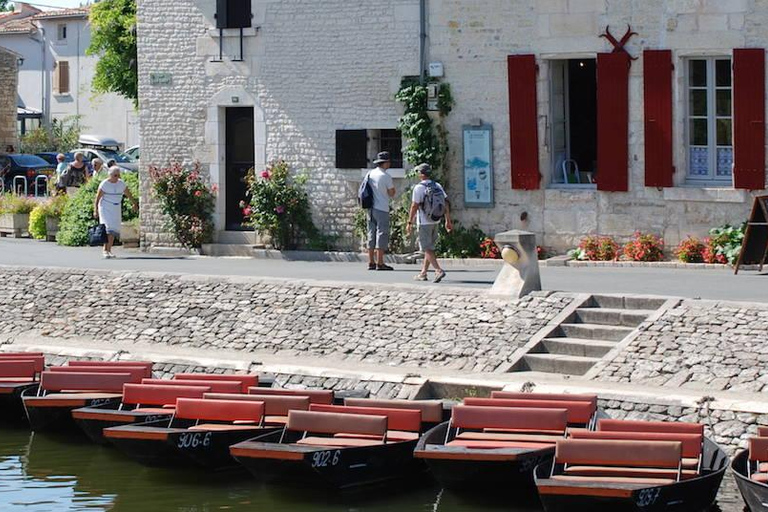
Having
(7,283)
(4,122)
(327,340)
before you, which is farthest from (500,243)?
(4,122)

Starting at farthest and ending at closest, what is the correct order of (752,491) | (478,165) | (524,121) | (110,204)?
(110,204) < (478,165) < (524,121) < (752,491)

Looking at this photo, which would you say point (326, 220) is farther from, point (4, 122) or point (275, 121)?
point (4, 122)

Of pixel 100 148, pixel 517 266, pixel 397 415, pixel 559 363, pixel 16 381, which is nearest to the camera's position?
pixel 397 415

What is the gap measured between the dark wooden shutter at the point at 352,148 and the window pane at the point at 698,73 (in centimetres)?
520

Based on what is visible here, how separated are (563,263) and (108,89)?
1845 centimetres

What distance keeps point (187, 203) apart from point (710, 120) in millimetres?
8676

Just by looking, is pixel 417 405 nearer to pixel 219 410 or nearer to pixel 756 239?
pixel 219 410

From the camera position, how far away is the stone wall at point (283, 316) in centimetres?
1691

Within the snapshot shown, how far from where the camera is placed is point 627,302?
55.4 feet

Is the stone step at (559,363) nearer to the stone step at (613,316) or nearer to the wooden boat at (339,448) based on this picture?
the stone step at (613,316)

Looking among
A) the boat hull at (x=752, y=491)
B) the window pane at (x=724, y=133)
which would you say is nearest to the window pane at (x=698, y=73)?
the window pane at (x=724, y=133)

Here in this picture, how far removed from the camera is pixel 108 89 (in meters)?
37.5

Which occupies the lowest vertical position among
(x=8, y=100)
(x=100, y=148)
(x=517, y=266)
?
(x=517, y=266)

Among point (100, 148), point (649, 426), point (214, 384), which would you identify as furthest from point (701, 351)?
point (100, 148)
